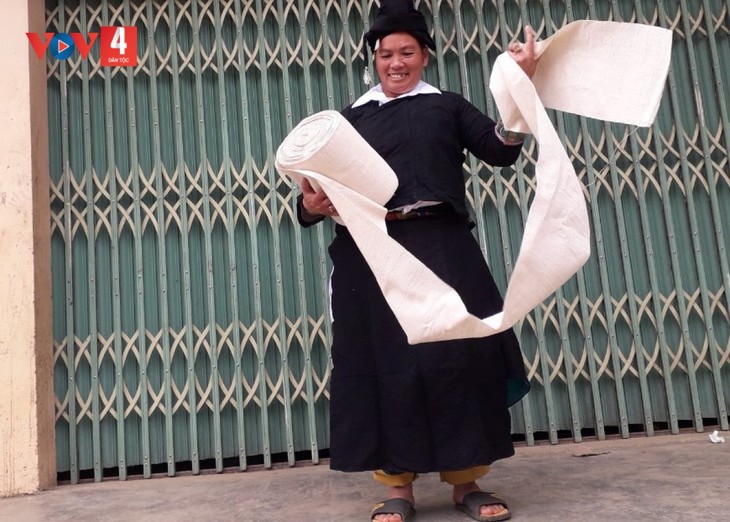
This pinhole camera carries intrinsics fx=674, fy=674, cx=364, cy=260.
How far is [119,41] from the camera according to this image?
153 inches

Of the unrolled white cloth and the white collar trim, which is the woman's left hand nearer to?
the unrolled white cloth

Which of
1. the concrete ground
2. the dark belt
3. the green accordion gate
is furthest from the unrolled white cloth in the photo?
the green accordion gate

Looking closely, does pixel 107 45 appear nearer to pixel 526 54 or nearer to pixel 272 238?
pixel 272 238

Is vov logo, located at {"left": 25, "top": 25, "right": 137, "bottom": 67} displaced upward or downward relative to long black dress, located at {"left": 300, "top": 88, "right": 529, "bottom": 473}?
upward

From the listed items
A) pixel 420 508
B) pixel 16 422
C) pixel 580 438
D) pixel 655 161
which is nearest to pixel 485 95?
pixel 655 161

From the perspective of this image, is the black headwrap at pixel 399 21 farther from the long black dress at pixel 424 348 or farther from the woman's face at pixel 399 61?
the long black dress at pixel 424 348

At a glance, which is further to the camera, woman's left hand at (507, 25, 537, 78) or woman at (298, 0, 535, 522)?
woman at (298, 0, 535, 522)

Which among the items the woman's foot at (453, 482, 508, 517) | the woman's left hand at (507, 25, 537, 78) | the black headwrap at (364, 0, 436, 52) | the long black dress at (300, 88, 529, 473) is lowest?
the woman's foot at (453, 482, 508, 517)

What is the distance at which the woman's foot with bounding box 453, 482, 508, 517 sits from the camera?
239 centimetres

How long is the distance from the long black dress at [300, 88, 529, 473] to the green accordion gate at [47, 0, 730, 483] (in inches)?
44.5

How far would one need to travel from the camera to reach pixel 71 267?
12.2 feet

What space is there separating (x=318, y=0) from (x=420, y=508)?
2.87 m

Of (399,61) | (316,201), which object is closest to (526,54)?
(399,61)

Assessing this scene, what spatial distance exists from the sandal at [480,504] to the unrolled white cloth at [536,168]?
27.2 inches
